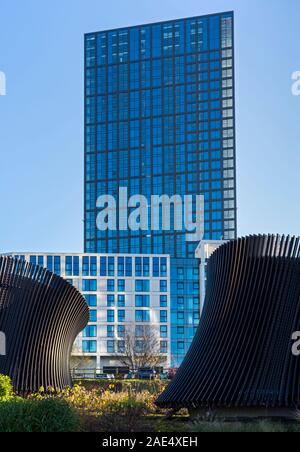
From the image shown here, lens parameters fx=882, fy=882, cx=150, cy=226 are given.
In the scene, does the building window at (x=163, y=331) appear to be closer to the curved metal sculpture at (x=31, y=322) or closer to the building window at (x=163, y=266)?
the building window at (x=163, y=266)

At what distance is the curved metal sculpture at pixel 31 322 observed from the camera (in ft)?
85.3

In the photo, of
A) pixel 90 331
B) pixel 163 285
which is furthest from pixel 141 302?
pixel 90 331

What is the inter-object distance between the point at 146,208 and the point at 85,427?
125 metres

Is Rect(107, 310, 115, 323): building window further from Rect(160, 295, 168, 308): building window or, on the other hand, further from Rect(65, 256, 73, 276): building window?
Rect(65, 256, 73, 276): building window

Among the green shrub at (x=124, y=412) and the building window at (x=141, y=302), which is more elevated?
the green shrub at (x=124, y=412)

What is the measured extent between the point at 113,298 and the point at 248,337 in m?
88.6

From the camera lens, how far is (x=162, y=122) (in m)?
143

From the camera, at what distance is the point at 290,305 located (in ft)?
66.2

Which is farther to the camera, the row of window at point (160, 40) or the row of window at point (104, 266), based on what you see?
the row of window at point (160, 40)

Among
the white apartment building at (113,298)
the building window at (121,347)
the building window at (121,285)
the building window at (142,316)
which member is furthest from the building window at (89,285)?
the building window at (121,347)

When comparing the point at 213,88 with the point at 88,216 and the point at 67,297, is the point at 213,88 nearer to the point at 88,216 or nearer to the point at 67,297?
the point at 88,216

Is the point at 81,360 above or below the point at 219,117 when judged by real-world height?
below

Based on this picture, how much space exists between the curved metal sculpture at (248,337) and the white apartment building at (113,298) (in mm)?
84320
